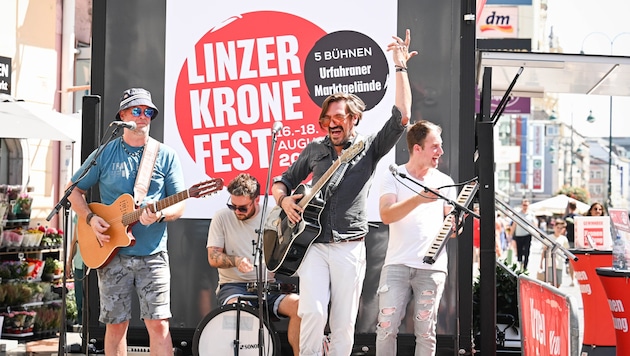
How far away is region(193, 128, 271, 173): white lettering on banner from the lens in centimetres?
636

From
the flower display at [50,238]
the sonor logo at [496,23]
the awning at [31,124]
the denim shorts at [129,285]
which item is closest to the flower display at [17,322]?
the flower display at [50,238]

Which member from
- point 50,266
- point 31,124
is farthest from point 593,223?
point 50,266

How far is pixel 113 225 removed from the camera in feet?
20.0

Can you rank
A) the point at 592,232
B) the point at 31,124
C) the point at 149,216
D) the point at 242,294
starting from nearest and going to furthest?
the point at 149,216, the point at 242,294, the point at 592,232, the point at 31,124

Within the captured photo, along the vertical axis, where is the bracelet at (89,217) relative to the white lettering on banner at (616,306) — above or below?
above

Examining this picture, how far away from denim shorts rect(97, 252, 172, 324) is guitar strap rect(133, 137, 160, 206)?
0.41m

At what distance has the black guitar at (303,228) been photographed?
5621 mm

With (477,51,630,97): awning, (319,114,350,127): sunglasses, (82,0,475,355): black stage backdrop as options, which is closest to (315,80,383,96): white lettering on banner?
(82,0,475,355): black stage backdrop

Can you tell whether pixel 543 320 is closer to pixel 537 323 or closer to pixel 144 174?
pixel 537 323

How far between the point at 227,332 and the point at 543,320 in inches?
86.1

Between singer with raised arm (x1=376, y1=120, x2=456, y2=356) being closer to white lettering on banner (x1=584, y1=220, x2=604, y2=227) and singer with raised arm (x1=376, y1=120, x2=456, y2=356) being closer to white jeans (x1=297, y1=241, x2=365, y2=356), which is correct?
white jeans (x1=297, y1=241, x2=365, y2=356)

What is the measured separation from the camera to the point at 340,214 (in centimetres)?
571

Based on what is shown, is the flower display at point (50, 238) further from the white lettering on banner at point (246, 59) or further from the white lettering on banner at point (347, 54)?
the white lettering on banner at point (347, 54)

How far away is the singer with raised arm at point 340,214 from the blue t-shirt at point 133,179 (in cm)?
84
